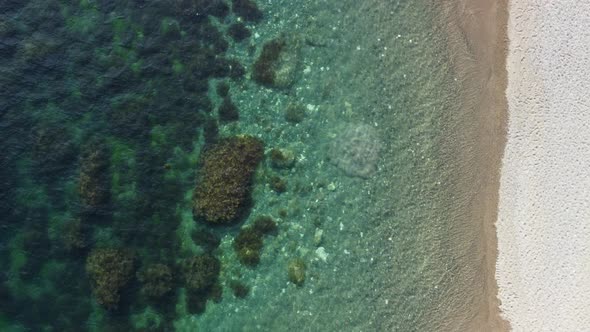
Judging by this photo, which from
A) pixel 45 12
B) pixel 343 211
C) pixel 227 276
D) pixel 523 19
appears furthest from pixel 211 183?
pixel 523 19

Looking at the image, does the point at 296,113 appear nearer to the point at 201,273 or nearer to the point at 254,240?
the point at 254,240

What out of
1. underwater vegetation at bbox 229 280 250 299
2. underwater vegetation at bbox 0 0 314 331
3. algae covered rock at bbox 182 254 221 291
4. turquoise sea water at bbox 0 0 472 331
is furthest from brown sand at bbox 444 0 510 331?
algae covered rock at bbox 182 254 221 291

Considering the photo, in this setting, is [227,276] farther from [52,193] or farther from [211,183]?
[52,193]

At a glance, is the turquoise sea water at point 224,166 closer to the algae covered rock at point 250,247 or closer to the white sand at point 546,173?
the algae covered rock at point 250,247

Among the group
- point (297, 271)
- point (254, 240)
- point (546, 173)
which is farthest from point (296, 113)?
point (546, 173)

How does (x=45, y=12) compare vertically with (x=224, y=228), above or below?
above

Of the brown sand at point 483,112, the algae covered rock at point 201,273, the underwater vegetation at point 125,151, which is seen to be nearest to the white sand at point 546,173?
the brown sand at point 483,112
